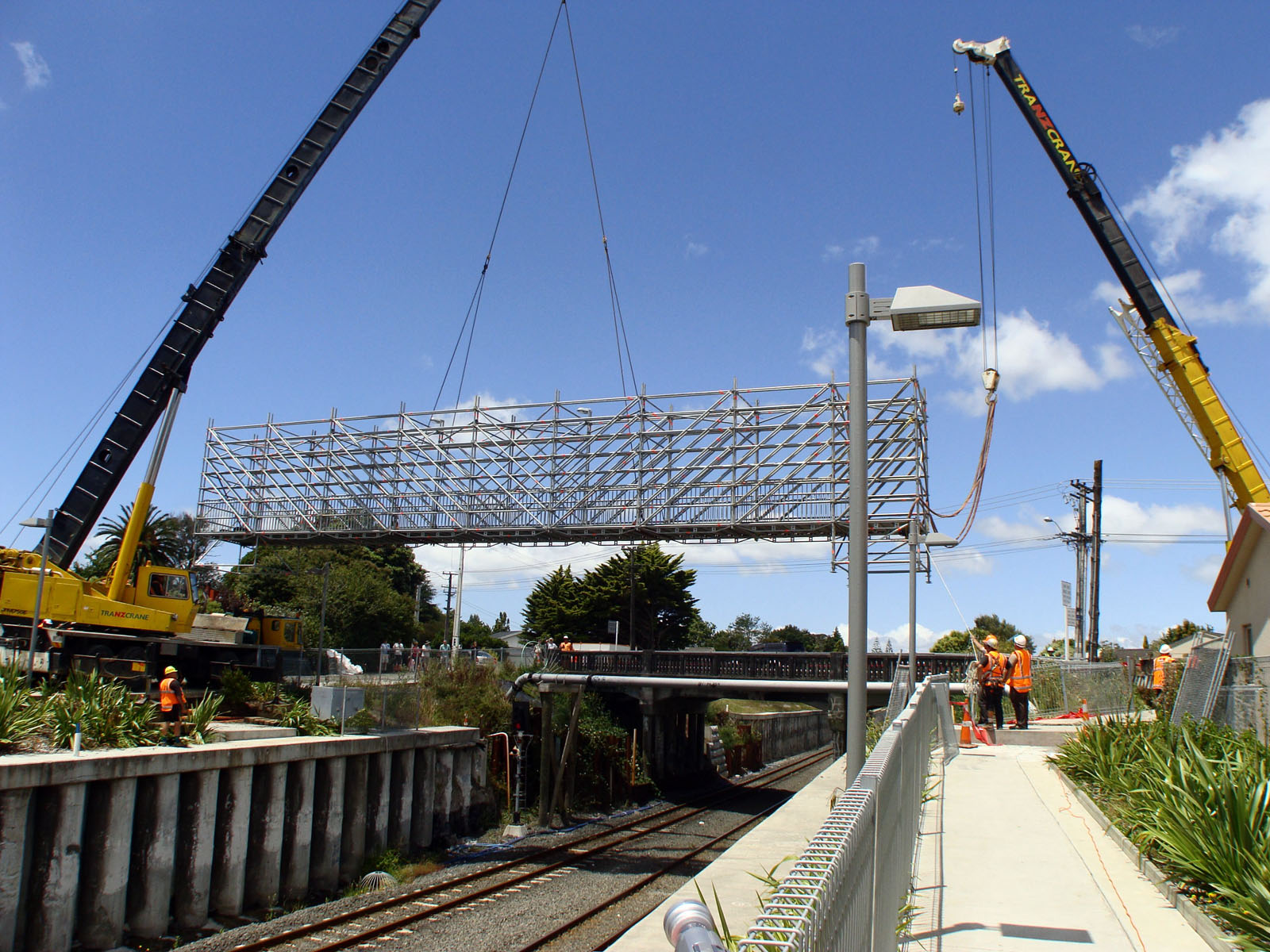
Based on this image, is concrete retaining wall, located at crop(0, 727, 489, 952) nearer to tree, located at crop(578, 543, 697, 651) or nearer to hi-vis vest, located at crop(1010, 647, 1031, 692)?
hi-vis vest, located at crop(1010, 647, 1031, 692)

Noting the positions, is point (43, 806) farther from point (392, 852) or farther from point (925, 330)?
point (925, 330)

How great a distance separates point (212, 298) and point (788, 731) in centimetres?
4634

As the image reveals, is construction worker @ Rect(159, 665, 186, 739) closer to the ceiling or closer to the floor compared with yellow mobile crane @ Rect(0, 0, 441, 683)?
closer to the floor

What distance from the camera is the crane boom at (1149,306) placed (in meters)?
26.9

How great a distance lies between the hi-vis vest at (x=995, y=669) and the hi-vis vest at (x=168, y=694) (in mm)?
16591

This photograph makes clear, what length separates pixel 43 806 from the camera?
14211 mm

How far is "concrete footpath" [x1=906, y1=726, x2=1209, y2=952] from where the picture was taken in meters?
6.87

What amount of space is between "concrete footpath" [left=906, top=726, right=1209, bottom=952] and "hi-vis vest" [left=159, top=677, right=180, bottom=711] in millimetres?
13976

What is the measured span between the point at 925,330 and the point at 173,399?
957 inches

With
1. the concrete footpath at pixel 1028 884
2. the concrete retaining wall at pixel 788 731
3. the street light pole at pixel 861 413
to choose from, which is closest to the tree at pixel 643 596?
the concrete retaining wall at pixel 788 731

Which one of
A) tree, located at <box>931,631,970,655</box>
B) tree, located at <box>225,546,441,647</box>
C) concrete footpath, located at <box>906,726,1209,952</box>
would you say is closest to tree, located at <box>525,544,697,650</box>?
tree, located at <box>225,546,441,647</box>

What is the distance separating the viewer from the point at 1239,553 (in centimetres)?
1991

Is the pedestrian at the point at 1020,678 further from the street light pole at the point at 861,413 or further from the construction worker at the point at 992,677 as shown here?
the street light pole at the point at 861,413

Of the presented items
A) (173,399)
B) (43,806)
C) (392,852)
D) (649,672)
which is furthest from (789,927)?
(649,672)
